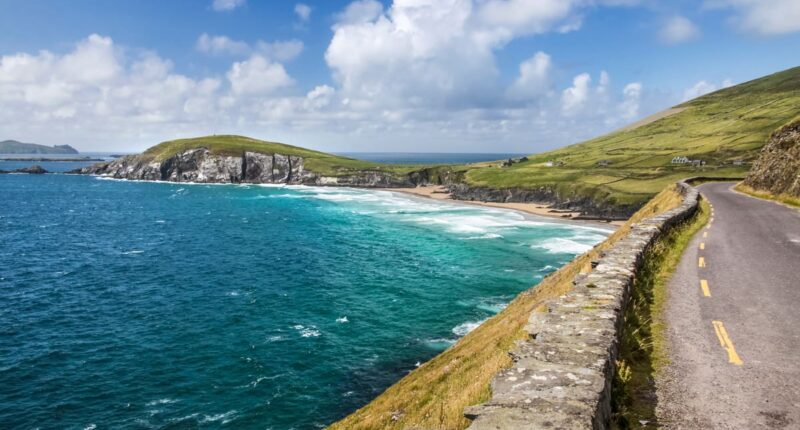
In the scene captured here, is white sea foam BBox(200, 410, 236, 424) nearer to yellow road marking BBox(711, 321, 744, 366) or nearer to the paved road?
the paved road

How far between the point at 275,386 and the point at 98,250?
60.2 meters

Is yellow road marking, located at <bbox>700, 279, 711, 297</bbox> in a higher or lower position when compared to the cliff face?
lower

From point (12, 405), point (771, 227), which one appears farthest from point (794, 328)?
point (12, 405)

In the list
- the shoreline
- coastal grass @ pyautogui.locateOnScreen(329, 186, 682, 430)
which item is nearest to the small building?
the shoreline

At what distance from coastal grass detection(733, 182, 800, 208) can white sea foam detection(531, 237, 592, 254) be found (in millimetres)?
22161

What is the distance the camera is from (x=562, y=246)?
7475cm

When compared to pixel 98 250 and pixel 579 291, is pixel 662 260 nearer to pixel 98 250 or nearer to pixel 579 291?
pixel 579 291

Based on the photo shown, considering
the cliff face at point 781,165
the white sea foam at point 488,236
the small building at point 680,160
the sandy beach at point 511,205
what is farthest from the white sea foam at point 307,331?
the small building at point 680,160

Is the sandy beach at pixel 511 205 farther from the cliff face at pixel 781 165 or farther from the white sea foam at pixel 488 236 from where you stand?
the cliff face at pixel 781 165

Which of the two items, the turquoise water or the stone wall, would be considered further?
the turquoise water

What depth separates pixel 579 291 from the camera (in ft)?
51.1

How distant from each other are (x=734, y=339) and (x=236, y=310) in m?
42.3

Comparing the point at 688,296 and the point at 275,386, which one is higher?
the point at 688,296

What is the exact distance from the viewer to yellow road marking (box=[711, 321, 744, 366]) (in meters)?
12.2
